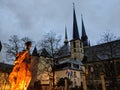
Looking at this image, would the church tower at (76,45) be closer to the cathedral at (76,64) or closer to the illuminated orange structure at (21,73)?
the cathedral at (76,64)

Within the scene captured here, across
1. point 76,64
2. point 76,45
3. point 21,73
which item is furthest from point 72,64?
point 21,73

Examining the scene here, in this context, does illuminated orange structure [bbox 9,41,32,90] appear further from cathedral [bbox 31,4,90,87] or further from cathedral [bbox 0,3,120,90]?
cathedral [bbox 31,4,90,87]

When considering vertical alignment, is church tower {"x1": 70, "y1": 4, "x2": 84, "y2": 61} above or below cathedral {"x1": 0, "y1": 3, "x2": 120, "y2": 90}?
above

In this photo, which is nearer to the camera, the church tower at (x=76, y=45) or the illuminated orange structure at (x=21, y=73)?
the illuminated orange structure at (x=21, y=73)

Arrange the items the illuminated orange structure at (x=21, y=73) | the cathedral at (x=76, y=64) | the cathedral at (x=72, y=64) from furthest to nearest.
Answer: the cathedral at (x=72, y=64)
the cathedral at (x=76, y=64)
the illuminated orange structure at (x=21, y=73)

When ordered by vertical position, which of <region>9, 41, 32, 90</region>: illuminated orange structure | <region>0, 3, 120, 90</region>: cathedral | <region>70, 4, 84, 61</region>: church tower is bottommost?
<region>9, 41, 32, 90</region>: illuminated orange structure

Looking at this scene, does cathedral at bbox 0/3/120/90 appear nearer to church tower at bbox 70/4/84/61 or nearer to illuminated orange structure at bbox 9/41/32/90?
church tower at bbox 70/4/84/61

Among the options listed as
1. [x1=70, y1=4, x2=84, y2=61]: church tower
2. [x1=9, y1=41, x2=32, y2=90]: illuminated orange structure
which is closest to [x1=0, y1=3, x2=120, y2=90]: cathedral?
[x1=70, y1=4, x2=84, y2=61]: church tower

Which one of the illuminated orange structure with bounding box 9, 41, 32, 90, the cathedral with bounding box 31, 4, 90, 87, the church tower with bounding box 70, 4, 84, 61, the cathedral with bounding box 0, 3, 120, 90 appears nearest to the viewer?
the illuminated orange structure with bounding box 9, 41, 32, 90

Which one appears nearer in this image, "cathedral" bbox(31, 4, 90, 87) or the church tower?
"cathedral" bbox(31, 4, 90, 87)

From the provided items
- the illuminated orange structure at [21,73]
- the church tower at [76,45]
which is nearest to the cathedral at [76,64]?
the church tower at [76,45]

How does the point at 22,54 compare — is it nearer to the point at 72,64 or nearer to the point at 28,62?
the point at 28,62

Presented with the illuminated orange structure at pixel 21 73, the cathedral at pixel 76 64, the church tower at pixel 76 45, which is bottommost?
the illuminated orange structure at pixel 21 73

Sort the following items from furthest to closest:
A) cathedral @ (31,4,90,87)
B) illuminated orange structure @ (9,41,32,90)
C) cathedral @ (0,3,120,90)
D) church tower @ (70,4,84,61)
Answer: church tower @ (70,4,84,61)
cathedral @ (31,4,90,87)
cathedral @ (0,3,120,90)
illuminated orange structure @ (9,41,32,90)
